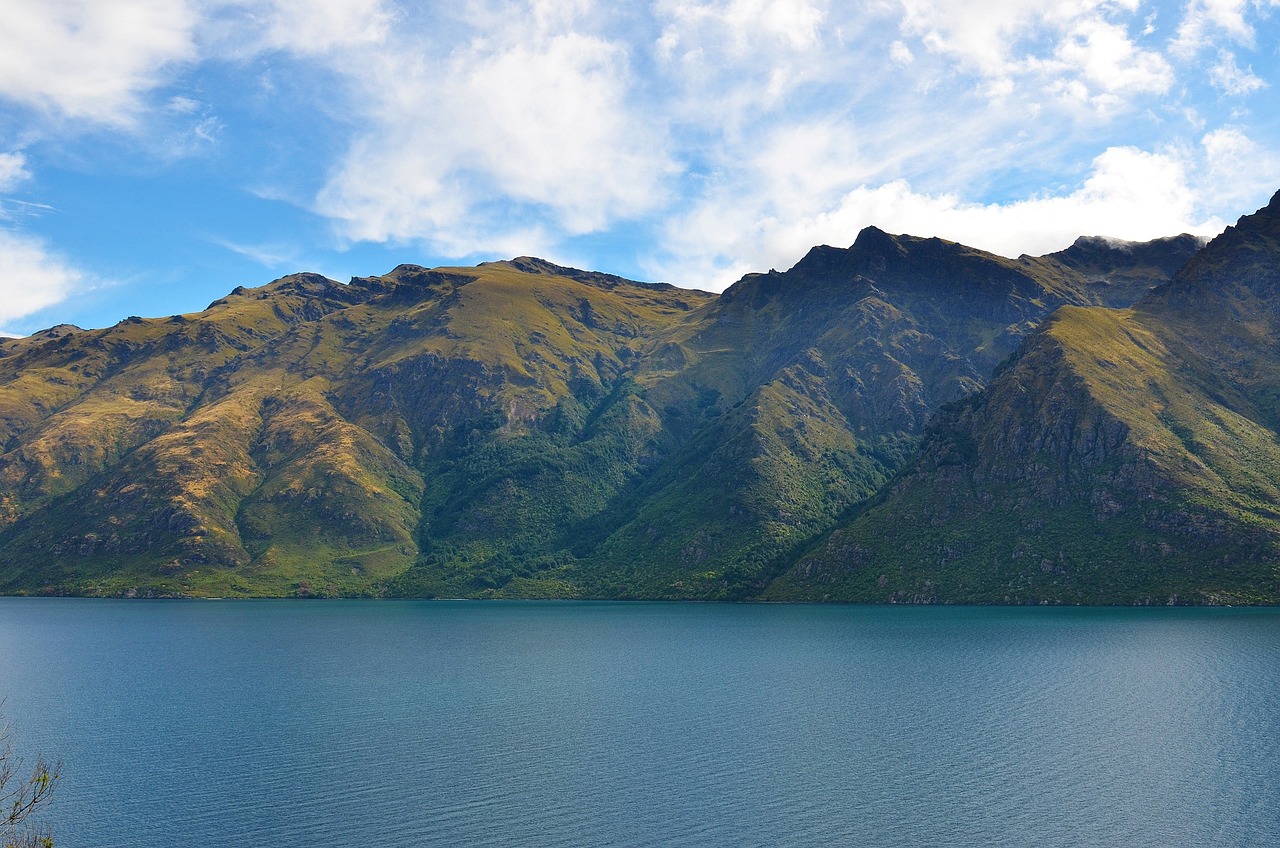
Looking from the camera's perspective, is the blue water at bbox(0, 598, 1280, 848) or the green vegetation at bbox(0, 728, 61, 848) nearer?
the green vegetation at bbox(0, 728, 61, 848)

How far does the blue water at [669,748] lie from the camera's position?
226ft

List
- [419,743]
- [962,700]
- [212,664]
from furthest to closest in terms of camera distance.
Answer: [212,664], [962,700], [419,743]

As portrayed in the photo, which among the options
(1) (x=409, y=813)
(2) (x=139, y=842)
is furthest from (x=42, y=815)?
(1) (x=409, y=813)

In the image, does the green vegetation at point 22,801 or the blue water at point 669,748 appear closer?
the green vegetation at point 22,801

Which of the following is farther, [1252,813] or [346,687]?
[346,687]

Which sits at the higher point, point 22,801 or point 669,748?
point 22,801

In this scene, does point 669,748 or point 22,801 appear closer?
point 22,801

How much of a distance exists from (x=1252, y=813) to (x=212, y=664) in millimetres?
157422

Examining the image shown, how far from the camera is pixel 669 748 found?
9412cm

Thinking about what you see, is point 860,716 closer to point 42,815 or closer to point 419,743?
point 419,743

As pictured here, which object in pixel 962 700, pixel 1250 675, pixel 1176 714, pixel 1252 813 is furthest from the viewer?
pixel 1250 675

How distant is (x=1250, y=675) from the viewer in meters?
130

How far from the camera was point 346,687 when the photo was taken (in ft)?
442

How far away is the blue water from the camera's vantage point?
69.0 m
